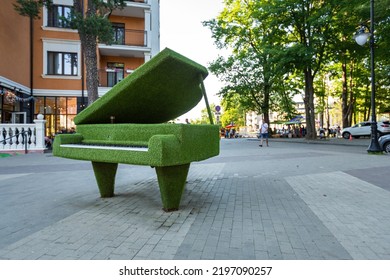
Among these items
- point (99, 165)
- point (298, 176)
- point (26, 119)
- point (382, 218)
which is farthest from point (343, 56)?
point (26, 119)

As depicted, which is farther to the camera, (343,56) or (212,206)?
(343,56)

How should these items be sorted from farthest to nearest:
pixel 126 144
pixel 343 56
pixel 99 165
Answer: pixel 343 56
pixel 99 165
pixel 126 144

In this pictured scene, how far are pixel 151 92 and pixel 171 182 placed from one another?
4.43ft

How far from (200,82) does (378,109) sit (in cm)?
4069

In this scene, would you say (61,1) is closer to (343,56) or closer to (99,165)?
(99,165)

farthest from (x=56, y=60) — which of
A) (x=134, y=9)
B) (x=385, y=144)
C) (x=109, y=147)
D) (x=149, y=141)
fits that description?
(x=385, y=144)

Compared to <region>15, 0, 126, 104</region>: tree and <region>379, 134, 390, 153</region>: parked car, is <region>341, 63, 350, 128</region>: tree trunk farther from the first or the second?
<region>15, 0, 126, 104</region>: tree

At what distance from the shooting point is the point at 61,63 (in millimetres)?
18469

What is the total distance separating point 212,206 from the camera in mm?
4039

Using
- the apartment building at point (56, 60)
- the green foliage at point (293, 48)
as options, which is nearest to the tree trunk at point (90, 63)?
the apartment building at point (56, 60)

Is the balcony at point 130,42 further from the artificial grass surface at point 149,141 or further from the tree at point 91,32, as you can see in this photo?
the artificial grass surface at point 149,141

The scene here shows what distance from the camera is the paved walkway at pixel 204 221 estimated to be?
2492 mm

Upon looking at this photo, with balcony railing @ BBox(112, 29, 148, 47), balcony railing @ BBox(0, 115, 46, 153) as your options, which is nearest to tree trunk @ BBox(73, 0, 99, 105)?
balcony railing @ BBox(0, 115, 46, 153)

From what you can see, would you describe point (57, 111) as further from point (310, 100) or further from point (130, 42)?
point (310, 100)
